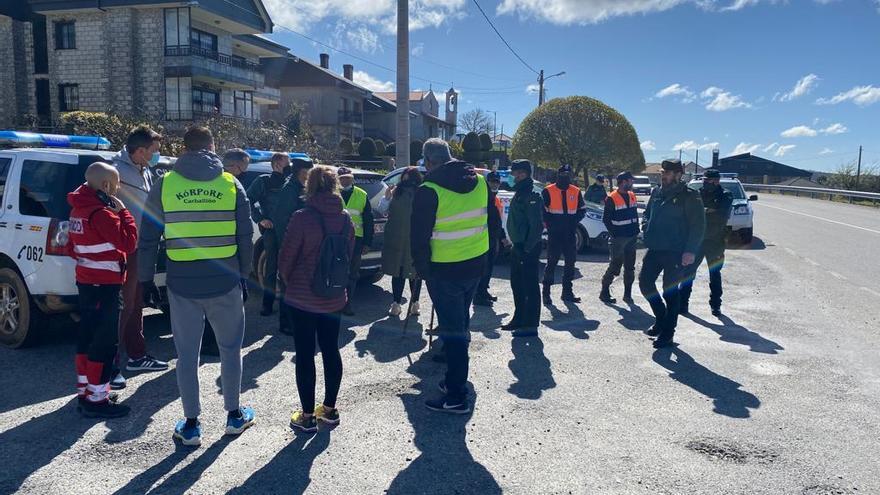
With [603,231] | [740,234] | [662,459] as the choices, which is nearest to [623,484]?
[662,459]

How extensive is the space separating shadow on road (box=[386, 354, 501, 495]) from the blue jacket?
126 inches

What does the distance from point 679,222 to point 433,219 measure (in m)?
3.29

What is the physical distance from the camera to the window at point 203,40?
105 feet

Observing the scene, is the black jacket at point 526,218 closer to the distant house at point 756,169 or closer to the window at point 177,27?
the window at point 177,27

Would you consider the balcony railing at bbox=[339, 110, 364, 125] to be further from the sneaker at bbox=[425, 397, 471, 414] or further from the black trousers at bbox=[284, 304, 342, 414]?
the black trousers at bbox=[284, 304, 342, 414]

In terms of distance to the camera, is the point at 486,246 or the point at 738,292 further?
the point at 738,292

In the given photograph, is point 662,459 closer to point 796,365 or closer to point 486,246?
point 486,246

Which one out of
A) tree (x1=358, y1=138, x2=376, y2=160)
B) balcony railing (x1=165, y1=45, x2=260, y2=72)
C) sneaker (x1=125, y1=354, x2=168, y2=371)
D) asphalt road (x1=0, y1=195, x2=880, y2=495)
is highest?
balcony railing (x1=165, y1=45, x2=260, y2=72)

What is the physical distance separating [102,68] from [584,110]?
83.5 feet

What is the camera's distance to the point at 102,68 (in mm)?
31312

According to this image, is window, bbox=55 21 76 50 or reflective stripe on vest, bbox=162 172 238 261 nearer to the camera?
reflective stripe on vest, bbox=162 172 238 261

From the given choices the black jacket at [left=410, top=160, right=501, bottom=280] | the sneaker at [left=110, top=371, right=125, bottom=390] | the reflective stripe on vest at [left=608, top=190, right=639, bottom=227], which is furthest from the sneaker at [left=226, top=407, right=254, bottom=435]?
the reflective stripe on vest at [left=608, top=190, right=639, bottom=227]

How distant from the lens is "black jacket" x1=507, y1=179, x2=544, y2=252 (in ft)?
22.0

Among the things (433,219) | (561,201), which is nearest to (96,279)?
(433,219)
